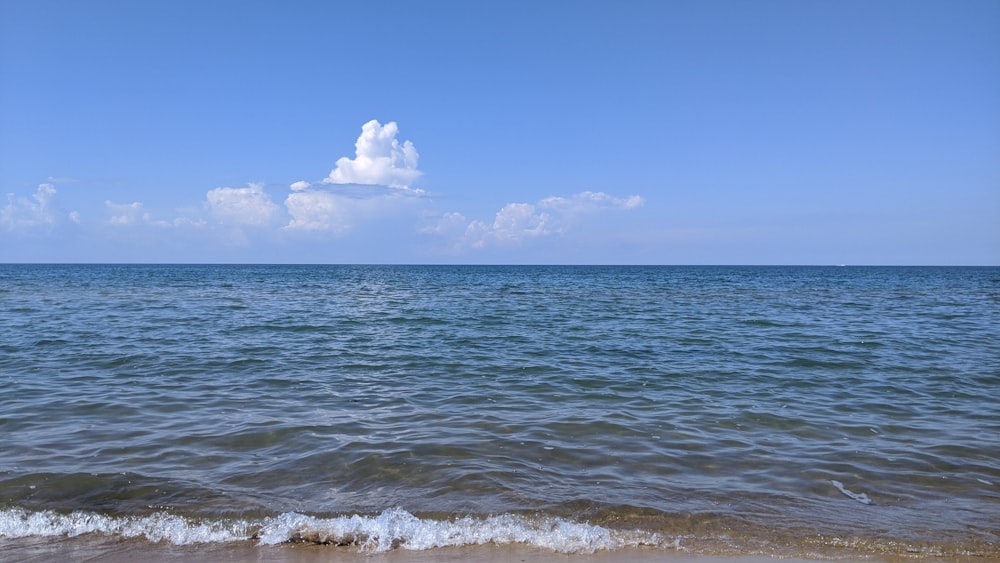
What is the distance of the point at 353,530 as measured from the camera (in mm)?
5301

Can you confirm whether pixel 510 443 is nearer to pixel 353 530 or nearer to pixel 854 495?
pixel 353 530

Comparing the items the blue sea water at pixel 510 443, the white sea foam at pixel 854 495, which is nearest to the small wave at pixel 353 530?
the blue sea water at pixel 510 443

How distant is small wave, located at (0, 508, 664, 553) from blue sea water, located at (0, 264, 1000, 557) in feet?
0.08

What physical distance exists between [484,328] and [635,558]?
51.6 feet

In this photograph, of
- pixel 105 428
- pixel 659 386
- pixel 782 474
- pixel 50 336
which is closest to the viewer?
pixel 782 474

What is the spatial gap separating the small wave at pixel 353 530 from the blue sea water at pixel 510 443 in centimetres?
2

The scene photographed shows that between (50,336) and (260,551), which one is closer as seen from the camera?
(260,551)

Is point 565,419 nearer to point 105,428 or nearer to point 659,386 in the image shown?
point 659,386

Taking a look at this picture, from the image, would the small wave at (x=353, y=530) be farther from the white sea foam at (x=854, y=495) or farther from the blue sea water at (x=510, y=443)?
the white sea foam at (x=854, y=495)

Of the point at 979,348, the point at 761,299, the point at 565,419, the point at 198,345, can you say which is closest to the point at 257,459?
the point at 565,419

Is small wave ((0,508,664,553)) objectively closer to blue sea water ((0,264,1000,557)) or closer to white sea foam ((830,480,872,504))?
blue sea water ((0,264,1000,557))

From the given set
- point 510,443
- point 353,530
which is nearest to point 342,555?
point 353,530

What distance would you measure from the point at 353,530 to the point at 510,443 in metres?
2.90

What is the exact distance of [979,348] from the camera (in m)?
16.0
